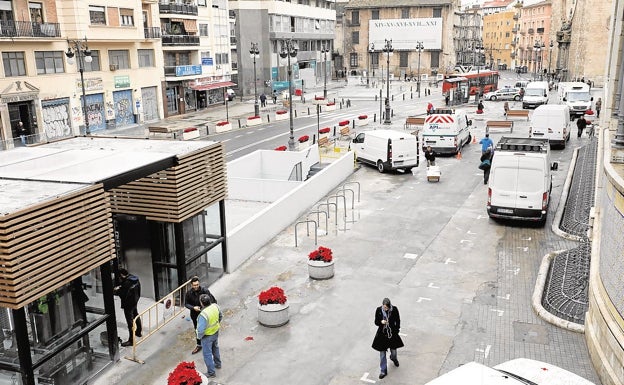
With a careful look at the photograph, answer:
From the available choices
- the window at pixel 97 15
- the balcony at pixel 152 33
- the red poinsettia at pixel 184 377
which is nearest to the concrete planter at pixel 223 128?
the balcony at pixel 152 33

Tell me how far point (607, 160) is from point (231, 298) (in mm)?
8916

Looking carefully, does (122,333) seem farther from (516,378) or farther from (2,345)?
(516,378)

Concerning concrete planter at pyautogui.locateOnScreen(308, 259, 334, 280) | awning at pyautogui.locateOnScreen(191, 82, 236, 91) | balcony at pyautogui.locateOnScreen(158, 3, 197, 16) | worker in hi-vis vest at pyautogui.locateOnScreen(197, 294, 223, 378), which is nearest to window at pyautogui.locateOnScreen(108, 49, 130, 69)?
balcony at pyautogui.locateOnScreen(158, 3, 197, 16)

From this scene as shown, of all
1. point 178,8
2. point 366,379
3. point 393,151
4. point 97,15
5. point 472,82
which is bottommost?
point 366,379

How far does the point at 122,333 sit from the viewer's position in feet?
40.9

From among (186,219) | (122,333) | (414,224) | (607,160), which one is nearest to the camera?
(607,160)

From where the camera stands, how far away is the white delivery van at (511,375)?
6930 millimetres

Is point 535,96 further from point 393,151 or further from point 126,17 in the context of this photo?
point 126,17

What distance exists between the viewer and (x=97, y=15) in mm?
41750

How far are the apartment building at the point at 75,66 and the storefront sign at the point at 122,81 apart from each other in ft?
0.08

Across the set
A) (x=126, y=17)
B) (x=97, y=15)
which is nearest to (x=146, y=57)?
(x=126, y=17)

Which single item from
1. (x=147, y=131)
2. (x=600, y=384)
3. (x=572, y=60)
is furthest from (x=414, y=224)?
(x=572, y=60)

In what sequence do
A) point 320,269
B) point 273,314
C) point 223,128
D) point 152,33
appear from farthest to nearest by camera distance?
1. point 152,33
2. point 223,128
3. point 320,269
4. point 273,314

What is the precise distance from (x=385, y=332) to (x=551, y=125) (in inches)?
982
